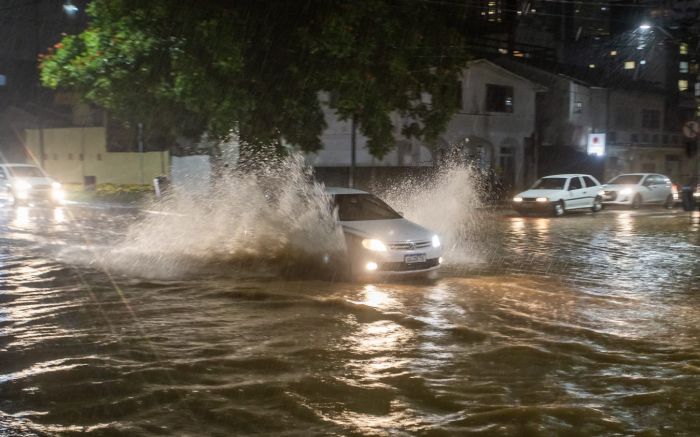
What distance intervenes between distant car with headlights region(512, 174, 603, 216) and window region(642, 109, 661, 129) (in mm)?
21420

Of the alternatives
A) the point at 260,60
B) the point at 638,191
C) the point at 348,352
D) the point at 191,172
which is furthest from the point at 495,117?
the point at 348,352

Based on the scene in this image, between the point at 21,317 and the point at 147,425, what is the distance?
4507 mm

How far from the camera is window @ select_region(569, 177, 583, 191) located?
2820cm

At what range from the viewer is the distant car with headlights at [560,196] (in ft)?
89.1

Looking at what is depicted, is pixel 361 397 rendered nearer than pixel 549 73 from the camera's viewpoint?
Yes

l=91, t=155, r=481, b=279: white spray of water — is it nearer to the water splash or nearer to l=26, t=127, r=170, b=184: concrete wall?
the water splash

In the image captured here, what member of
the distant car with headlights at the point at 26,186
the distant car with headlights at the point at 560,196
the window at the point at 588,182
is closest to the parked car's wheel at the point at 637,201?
the distant car with headlights at the point at 560,196

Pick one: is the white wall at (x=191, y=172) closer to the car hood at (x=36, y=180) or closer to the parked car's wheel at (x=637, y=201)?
the car hood at (x=36, y=180)

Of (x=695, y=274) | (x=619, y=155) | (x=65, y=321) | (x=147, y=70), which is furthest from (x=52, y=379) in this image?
(x=619, y=155)

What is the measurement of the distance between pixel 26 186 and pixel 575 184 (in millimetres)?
20910

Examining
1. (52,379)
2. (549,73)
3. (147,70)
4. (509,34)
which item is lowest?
(52,379)

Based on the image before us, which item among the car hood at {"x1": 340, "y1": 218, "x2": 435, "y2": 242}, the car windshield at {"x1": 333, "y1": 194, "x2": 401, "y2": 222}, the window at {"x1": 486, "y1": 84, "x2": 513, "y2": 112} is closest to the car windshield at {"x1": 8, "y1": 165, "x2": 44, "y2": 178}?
the car windshield at {"x1": 333, "y1": 194, "x2": 401, "y2": 222}

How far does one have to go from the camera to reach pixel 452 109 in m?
23.7

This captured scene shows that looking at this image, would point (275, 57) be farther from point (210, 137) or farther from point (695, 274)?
point (695, 274)
